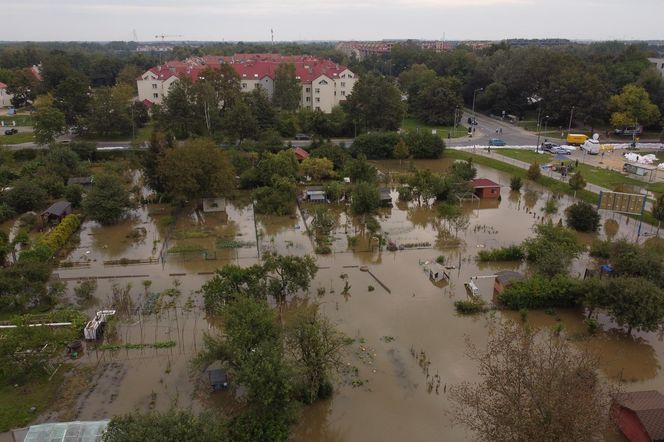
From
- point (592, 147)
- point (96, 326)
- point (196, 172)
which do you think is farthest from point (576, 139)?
point (96, 326)

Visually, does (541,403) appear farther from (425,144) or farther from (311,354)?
(425,144)

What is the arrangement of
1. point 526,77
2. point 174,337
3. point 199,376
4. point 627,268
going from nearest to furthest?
point 199,376, point 174,337, point 627,268, point 526,77

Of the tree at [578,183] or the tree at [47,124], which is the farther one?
the tree at [47,124]

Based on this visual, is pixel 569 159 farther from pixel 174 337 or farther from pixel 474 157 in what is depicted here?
pixel 174 337

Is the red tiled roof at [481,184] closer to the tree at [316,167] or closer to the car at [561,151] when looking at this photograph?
the tree at [316,167]

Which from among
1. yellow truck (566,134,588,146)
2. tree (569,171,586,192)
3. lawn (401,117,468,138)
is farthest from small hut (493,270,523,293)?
lawn (401,117,468,138)

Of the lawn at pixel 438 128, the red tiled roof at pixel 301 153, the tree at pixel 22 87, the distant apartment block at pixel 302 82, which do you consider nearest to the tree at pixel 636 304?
the red tiled roof at pixel 301 153

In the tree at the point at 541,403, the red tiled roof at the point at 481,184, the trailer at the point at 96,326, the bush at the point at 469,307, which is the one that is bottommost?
the bush at the point at 469,307

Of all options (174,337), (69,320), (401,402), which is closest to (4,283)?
(69,320)
